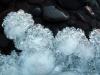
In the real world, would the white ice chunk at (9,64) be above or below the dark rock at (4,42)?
below

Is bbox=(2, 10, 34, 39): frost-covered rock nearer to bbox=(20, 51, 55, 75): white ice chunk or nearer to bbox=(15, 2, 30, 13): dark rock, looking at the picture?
bbox=(15, 2, 30, 13): dark rock

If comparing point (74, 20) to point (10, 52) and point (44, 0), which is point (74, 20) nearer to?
point (44, 0)

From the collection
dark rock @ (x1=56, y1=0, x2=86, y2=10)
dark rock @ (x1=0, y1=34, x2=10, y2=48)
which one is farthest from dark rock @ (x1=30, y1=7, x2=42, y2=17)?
dark rock @ (x1=0, y1=34, x2=10, y2=48)

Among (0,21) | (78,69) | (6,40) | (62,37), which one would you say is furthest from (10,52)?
(78,69)

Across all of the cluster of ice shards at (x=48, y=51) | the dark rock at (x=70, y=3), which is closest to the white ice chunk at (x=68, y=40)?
the cluster of ice shards at (x=48, y=51)

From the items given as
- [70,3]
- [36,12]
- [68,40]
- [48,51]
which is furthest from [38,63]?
[70,3]

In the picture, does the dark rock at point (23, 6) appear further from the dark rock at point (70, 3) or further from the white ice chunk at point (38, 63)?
the white ice chunk at point (38, 63)
